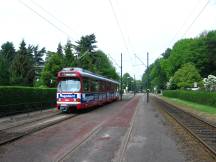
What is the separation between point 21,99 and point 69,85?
370 centimetres

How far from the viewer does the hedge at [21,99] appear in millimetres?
22347

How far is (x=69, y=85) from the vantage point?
87.0ft

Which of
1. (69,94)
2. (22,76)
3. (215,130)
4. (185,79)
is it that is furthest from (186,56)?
(215,130)

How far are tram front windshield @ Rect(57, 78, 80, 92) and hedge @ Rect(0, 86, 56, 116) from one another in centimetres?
246

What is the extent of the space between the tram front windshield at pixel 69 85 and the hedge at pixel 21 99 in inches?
96.8

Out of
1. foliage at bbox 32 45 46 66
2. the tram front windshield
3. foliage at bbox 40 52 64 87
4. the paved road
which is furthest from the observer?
foliage at bbox 32 45 46 66

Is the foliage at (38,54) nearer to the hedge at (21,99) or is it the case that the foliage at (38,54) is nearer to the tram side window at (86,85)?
the hedge at (21,99)

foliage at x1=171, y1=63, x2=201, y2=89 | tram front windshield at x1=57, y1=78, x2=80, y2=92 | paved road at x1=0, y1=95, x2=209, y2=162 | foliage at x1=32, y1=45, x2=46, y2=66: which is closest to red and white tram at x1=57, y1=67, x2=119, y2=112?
tram front windshield at x1=57, y1=78, x2=80, y2=92

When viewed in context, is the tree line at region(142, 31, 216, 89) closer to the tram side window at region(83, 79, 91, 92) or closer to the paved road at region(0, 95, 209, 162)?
the tram side window at region(83, 79, 91, 92)

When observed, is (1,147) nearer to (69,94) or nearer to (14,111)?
(14,111)

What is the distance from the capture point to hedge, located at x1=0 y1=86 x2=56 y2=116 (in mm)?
22347

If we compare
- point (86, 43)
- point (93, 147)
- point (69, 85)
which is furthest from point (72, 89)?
point (86, 43)

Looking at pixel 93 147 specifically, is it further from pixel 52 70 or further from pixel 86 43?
pixel 86 43

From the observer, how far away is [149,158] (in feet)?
31.6
